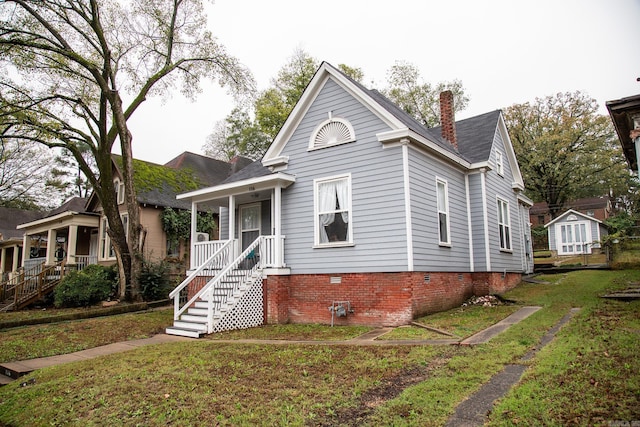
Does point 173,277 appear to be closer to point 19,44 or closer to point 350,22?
point 19,44

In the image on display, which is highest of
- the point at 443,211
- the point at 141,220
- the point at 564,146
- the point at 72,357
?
the point at 564,146

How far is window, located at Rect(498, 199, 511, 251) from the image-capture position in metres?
16.1

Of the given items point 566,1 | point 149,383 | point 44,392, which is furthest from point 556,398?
point 44,392

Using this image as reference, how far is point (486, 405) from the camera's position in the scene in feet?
14.5

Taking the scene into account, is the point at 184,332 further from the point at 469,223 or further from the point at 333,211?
the point at 469,223

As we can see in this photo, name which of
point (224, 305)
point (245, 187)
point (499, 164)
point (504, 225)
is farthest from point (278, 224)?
point (499, 164)

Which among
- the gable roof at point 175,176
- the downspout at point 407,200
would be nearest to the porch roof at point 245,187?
the downspout at point 407,200

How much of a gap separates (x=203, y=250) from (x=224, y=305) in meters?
3.26

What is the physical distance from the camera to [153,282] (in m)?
18.9

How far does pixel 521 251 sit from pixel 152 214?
18.1 meters

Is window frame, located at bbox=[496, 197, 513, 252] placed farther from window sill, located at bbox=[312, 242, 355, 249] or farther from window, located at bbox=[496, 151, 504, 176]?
window sill, located at bbox=[312, 242, 355, 249]

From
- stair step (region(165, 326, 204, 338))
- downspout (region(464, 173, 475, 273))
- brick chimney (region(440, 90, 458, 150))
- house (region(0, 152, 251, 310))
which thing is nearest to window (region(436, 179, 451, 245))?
downspout (region(464, 173, 475, 273))

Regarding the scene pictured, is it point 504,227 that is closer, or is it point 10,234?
point 504,227

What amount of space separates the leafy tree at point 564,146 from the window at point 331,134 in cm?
2913
